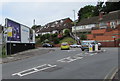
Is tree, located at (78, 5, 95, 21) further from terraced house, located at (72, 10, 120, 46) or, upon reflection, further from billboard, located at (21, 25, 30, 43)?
billboard, located at (21, 25, 30, 43)

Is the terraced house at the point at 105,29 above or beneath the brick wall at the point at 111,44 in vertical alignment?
above

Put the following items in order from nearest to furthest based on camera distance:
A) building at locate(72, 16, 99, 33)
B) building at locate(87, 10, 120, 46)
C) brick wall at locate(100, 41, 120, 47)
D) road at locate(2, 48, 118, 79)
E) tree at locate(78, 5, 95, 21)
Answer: road at locate(2, 48, 118, 79) → brick wall at locate(100, 41, 120, 47) → building at locate(87, 10, 120, 46) → building at locate(72, 16, 99, 33) → tree at locate(78, 5, 95, 21)

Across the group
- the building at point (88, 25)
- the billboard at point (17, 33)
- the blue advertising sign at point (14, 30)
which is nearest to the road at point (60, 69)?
the billboard at point (17, 33)

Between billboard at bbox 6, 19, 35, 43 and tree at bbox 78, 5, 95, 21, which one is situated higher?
tree at bbox 78, 5, 95, 21

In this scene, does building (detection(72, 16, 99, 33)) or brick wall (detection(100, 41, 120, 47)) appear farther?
building (detection(72, 16, 99, 33))

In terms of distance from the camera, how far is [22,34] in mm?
33875

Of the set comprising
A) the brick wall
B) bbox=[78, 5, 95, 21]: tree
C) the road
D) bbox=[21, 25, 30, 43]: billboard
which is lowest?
the road

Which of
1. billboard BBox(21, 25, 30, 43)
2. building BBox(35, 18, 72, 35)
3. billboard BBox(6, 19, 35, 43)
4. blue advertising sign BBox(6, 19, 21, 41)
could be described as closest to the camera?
billboard BBox(6, 19, 35, 43)

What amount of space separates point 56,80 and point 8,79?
2.47 meters

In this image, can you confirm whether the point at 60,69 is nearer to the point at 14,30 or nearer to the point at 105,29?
the point at 14,30

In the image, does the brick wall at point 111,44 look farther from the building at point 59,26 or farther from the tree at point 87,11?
the tree at point 87,11

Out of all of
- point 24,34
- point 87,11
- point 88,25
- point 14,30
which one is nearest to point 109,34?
point 88,25

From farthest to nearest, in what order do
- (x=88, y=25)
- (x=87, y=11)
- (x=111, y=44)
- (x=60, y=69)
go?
1. (x=87, y=11)
2. (x=88, y=25)
3. (x=111, y=44)
4. (x=60, y=69)

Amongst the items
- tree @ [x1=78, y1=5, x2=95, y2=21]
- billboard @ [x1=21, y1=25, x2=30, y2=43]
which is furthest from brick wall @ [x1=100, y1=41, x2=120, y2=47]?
tree @ [x1=78, y1=5, x2=95, y2=21]
